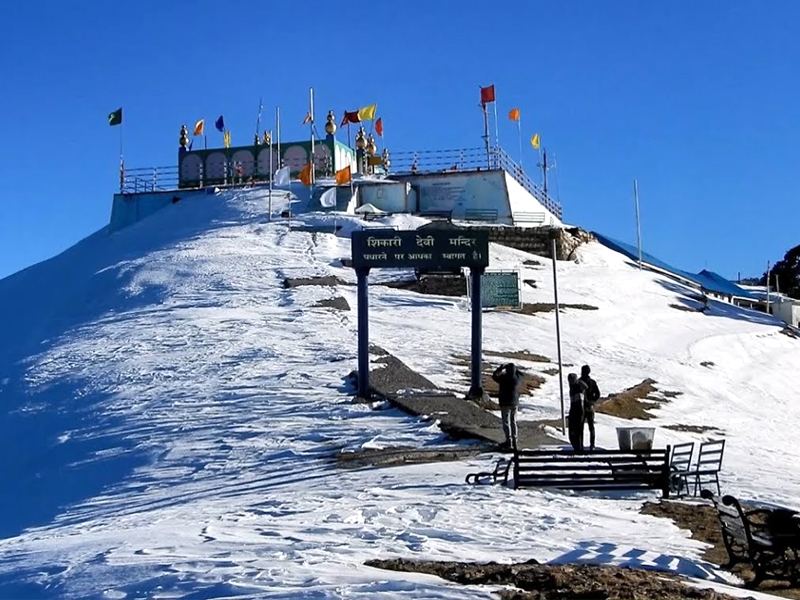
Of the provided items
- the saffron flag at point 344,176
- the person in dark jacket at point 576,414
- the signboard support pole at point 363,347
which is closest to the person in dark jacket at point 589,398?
the person in dark jacket at point 576,414

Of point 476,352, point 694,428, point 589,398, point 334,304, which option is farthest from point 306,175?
point 589,398

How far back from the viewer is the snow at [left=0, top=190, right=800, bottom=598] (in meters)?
9.05

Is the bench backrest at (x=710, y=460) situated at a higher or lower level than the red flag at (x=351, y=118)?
lower

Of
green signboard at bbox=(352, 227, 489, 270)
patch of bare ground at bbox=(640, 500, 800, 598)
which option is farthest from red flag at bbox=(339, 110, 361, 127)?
patch of bare ground at bbox=(640, 500, 800, 598)

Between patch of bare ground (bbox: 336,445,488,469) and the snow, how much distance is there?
39 centimetres

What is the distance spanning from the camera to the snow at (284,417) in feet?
29.7

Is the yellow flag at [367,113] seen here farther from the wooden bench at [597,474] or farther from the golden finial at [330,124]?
the wooden bench at [597,474]

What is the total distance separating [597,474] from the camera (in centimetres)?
1333

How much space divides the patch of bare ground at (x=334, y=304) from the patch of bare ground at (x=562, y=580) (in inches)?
888

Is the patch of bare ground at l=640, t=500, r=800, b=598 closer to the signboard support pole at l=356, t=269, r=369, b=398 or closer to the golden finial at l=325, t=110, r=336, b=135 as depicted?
the signboard support pole at l=356, t=269, r=369, b=398

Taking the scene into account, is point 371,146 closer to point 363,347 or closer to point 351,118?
point 351,118

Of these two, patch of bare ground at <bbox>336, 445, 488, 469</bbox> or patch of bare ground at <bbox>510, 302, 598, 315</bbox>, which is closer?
patch of bare ground at <bbox>336, 445, 488, 469</bbox>

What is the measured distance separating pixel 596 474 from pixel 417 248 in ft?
28.5

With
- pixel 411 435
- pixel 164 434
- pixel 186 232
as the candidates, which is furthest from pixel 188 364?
pixel 186 232
